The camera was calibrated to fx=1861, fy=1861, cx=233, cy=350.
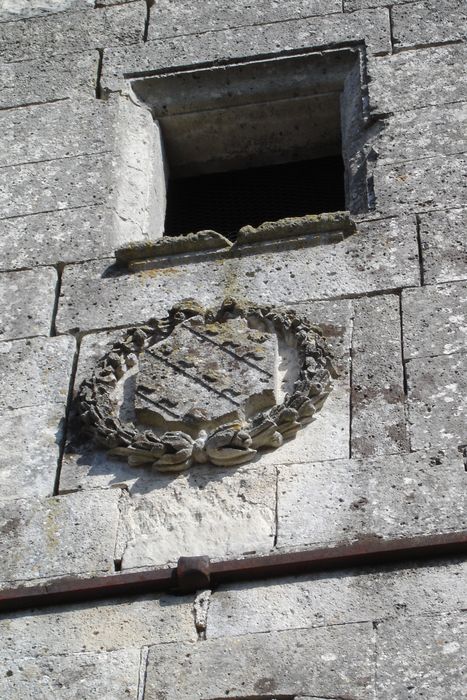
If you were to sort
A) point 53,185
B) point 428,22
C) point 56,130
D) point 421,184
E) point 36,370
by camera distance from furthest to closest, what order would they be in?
point 428,22, point 56,130, point 53,185, point 421,184, point 36,370

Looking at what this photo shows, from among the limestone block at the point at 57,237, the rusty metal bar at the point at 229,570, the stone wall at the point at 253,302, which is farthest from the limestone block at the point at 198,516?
the limestone block at the point at 57,237

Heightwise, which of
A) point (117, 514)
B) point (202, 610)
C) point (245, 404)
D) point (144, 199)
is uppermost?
point (144, 199)

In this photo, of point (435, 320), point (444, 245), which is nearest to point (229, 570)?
point (435, 320)

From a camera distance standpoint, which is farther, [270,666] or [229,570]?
[229,570]

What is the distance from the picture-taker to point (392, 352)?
678cm

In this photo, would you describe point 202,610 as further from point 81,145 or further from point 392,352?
point 81,145

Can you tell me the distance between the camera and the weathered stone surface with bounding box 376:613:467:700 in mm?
5551

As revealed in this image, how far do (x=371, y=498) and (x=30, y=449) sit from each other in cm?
132

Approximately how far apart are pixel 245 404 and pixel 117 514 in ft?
1.98

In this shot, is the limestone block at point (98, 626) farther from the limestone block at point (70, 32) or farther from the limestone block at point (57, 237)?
the limestone block at point (70, 32)

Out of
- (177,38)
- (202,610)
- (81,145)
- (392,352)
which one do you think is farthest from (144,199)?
(202,610)

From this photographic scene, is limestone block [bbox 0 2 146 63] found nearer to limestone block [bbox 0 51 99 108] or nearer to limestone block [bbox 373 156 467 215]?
limestone block [bbox 0 51 99 108]

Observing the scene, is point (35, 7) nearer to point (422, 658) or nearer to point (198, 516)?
point (198, 516)

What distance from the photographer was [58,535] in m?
6.39
